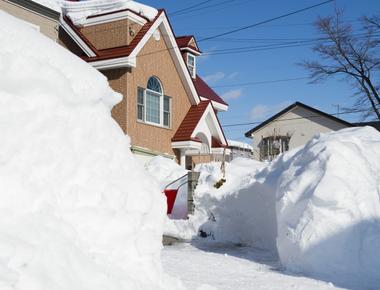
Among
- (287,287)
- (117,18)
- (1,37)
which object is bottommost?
(287,287)

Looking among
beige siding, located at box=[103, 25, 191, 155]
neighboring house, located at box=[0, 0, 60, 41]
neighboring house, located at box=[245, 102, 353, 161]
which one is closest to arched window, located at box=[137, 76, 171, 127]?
beige siding, located at box=[103, 25, 191, 155]

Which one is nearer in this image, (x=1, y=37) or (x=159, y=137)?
(x=1, y=37)

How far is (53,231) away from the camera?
3.78 m

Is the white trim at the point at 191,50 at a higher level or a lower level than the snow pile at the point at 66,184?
higher

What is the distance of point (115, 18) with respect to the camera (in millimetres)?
18656

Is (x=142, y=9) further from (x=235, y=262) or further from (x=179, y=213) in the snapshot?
(x=235, y=262)

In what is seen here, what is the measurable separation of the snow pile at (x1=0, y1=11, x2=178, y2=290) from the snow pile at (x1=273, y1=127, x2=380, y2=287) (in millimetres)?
2997

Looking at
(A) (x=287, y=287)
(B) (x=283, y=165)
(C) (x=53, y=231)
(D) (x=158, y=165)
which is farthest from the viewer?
(D) (x=158, y=165)

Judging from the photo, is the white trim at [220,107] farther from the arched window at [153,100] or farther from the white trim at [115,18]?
the white trim at [115,18]

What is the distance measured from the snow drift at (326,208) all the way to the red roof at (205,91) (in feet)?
46.7

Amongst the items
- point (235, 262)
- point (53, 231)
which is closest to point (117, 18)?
point (235, 262)

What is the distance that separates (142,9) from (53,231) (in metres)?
16.8

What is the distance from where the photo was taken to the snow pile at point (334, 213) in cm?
673

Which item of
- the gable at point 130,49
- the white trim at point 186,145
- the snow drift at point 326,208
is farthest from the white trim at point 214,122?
the snow drift at point 326,208
